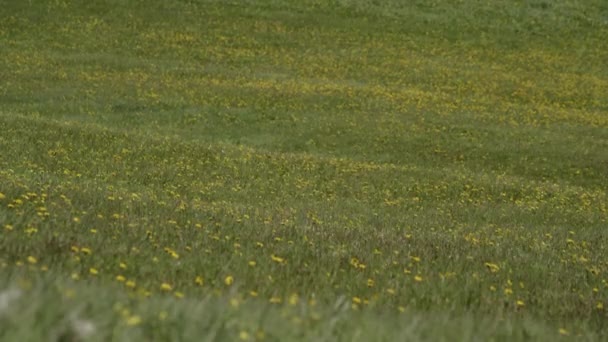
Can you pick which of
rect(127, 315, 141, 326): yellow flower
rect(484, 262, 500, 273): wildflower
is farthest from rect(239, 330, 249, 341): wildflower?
rect(484, 262, 500, 273): wildflower

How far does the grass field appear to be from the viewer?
197 inches

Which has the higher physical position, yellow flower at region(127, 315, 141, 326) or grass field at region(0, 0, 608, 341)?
yellow flower at region(127, 315, 141, 326)

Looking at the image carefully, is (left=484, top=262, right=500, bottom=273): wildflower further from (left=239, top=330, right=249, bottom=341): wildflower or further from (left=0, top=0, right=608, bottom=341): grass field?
(left=239, top=330, right=249, bottom=341): wildflower

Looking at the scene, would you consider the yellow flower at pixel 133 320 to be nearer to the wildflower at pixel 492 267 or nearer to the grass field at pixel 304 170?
the grass field at pixel 304 170

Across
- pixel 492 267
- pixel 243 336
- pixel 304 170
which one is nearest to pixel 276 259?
pixel 492 267

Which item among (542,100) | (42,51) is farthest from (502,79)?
(42,51)

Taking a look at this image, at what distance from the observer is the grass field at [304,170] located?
5.01 m

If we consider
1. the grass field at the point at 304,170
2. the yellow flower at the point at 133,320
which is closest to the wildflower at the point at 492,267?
the grass field at the point at 304,170

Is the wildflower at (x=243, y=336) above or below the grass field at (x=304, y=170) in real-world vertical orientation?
above

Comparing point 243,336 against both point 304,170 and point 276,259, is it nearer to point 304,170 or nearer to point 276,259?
point 276,259

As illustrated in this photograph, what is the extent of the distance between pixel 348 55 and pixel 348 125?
16045 mm

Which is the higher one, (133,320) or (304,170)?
(133,320)

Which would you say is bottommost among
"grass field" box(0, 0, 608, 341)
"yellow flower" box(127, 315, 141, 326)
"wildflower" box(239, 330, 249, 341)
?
Answer: "grass field" box(0, 0, 608, 341)

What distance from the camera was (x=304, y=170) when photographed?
23359mm
